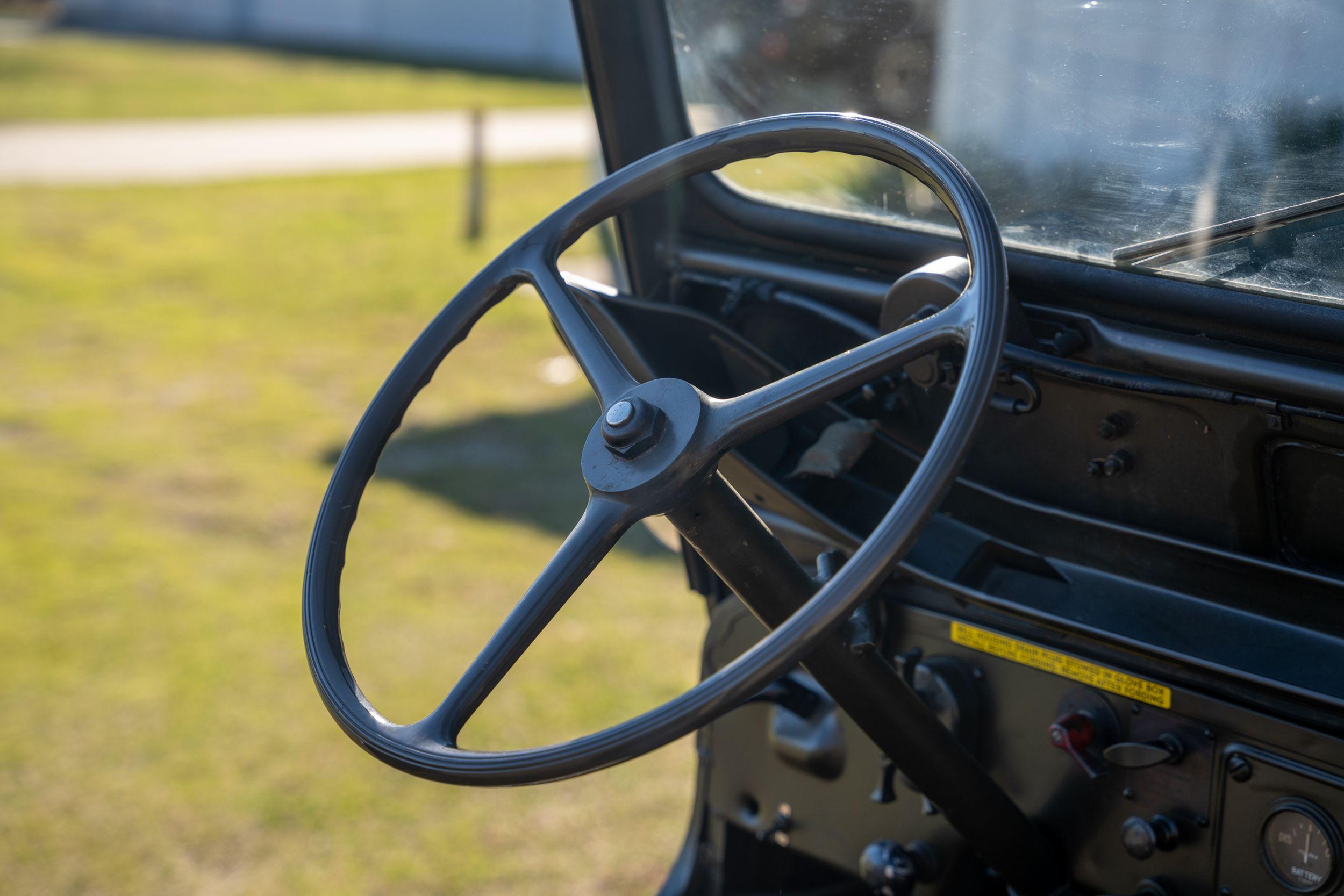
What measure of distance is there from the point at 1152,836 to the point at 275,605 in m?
2.83

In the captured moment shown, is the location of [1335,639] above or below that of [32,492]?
above

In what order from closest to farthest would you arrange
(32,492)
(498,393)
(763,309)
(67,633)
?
(763,309)
(67,633)
(32,492)
(498,393)

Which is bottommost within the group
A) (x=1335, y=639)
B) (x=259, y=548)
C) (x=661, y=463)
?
(x=259, y=548)

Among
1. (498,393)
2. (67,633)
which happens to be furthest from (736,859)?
(498,393)

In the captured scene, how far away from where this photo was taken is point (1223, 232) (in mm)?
1445

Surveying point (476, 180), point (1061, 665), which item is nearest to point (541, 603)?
point (1061, 665)

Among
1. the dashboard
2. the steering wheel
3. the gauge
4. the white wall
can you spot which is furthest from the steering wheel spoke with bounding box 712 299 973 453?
the white wall

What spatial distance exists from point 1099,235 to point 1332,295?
28cm

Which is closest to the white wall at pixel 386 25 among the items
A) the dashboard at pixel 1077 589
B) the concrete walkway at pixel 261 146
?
the concrete walkway at pixel 261 146

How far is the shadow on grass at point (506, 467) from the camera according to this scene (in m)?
4.48

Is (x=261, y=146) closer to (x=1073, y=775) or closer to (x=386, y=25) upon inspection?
(x=1073, y=775)

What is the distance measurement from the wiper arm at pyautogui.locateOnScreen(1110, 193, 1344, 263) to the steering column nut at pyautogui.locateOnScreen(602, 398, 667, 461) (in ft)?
2.13

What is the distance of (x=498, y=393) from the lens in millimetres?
5895

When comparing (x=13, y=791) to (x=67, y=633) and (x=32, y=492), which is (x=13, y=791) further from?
(x=32, y=492)
